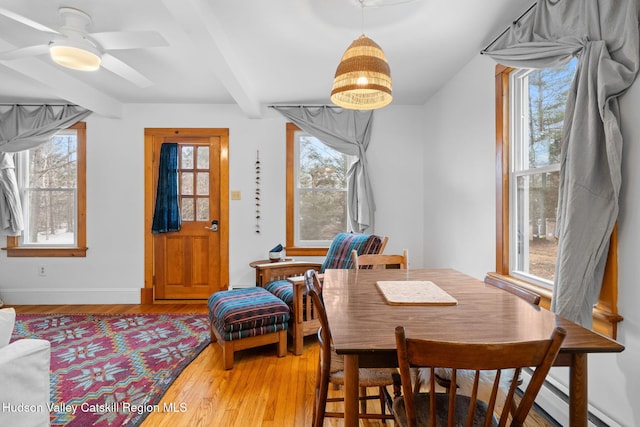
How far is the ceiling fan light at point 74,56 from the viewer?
78.0 inches

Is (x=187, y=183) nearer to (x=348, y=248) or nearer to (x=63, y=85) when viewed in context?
(x=63, y=85)

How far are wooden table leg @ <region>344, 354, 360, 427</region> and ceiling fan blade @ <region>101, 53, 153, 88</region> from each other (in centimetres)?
253

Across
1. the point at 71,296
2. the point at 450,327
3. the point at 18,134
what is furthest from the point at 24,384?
the point at 18,134

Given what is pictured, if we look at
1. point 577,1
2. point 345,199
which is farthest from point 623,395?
point 345,199

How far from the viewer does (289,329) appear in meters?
2.63

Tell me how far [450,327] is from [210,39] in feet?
7.11

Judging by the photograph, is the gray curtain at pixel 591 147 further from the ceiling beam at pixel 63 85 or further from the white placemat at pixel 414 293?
the ceiling beam at pixel 63 85

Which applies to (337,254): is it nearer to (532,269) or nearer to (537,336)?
(532,269)

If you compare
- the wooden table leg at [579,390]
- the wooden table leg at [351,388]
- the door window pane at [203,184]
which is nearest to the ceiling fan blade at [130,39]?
the door window pane at [203,184]

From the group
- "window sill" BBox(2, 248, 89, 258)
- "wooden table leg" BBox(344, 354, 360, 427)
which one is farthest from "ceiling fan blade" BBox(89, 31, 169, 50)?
"window sill" BBox(2, 248, 89, 258)

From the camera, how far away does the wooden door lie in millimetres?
3812

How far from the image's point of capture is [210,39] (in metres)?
2.08

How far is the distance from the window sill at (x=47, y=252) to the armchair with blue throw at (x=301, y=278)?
236cm

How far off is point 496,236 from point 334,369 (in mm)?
1602
